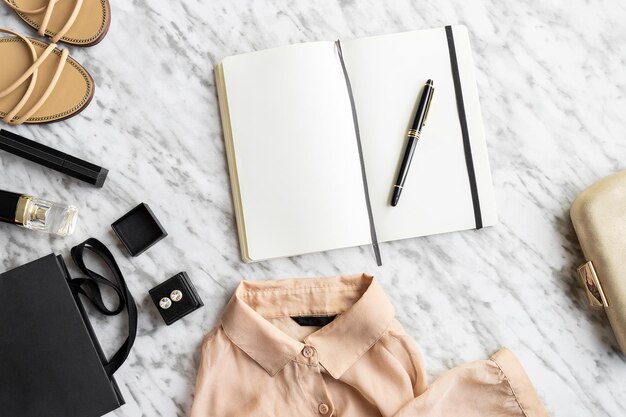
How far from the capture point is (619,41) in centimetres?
87

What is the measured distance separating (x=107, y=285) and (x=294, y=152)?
1.05 feet

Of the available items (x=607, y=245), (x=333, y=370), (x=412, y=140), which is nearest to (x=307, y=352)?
(x=333, y=370)

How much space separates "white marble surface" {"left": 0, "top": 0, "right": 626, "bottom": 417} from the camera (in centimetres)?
83

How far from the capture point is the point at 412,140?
0.81m

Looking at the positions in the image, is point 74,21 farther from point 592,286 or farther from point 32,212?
point 592,286

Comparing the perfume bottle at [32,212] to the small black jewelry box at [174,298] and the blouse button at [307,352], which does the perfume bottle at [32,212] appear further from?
the blouse button at [307,352]

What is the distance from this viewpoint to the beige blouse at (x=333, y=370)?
0.78 meters

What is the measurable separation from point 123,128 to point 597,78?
699mm

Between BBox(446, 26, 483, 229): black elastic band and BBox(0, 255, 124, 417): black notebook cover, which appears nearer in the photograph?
BBox(0, 255, 124, 417): black notebook cover

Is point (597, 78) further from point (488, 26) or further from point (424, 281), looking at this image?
point (424, 281)

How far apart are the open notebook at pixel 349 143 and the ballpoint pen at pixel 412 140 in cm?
1

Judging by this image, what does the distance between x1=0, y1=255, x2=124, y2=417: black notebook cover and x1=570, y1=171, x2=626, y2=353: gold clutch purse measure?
0.67 meters

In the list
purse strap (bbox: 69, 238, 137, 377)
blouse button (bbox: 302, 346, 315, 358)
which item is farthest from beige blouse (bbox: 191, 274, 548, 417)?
purse strap (bbox: 69, 238, 137, 377)

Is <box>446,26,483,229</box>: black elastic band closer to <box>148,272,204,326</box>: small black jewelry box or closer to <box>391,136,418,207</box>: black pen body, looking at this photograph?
<box>391,136,418,207</box>: black pen body
